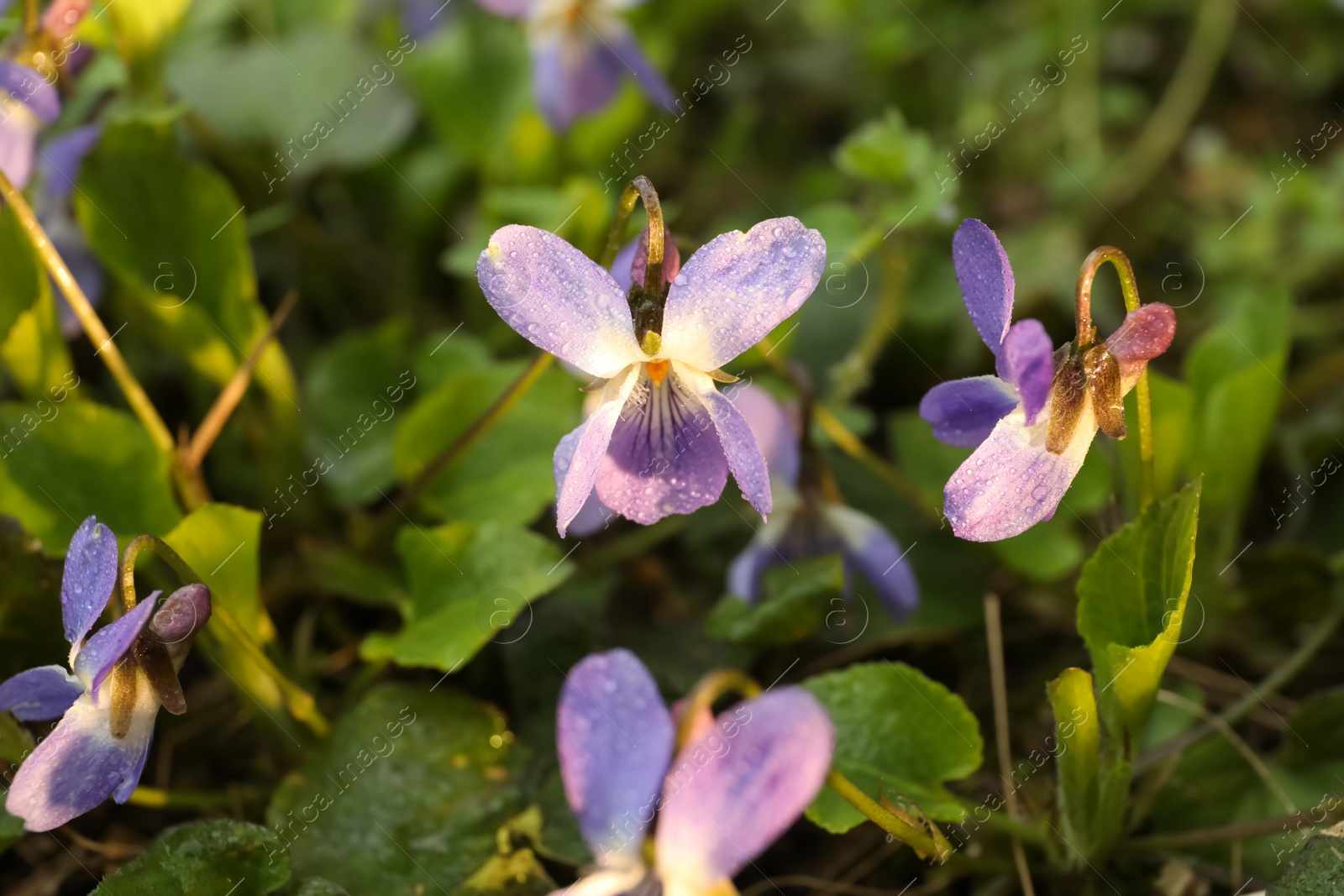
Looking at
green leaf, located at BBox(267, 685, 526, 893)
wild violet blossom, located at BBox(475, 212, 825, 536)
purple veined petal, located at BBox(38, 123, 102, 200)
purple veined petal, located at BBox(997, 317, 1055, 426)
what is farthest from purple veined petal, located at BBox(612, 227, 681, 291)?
purple veined petal, located at BBox(38, 123, 102, 200)

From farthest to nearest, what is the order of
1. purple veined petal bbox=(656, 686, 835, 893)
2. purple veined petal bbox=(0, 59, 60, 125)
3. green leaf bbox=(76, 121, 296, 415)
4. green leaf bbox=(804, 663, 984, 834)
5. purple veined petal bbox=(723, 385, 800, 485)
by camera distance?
green leaf bbox=(76, 121, 296, 415), purple veined petal bbox=(723, 385, 800, 485), purple veined petal bbox=(0, 59, 60, 125), green leaf bbox=(804, 663, 984, 834), purple veined petal bbox=(656, 686, 835, 893)

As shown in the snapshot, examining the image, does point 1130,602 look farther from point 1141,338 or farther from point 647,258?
point 647,258

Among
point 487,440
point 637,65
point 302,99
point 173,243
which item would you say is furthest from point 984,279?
point 302,99

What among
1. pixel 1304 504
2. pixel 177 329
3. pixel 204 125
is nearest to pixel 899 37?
pixel 1304 504

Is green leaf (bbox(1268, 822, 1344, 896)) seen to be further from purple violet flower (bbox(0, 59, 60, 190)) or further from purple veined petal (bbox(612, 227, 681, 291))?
purple violet flower (bbox(0, 59, 60, 190))

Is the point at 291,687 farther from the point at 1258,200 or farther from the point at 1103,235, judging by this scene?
the point at 1258,200

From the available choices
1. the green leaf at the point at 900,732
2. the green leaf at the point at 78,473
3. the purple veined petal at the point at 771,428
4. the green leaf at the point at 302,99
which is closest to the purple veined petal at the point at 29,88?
the green leaf at the point at 78,473

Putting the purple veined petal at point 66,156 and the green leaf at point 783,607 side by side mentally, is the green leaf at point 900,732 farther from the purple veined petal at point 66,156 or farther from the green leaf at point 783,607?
the purple veined petal at point 66,156
